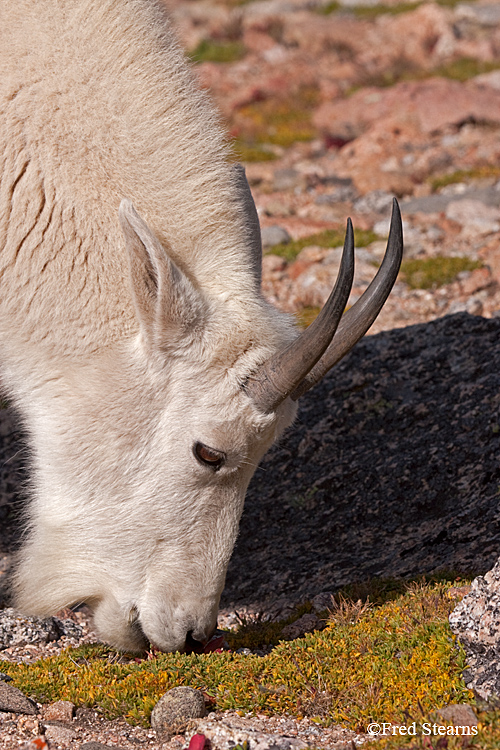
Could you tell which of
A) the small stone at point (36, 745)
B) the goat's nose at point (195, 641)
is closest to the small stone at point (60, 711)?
the small stone at point (36, 745)

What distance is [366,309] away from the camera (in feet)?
13.2

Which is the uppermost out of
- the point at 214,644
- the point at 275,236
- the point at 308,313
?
the point at 214,644

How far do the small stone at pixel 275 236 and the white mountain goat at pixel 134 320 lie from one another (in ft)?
24.7

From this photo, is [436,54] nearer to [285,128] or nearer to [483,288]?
[285,128]

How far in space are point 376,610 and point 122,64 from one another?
3143mm

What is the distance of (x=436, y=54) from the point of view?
94.9 ft

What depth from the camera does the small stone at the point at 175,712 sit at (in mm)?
3609

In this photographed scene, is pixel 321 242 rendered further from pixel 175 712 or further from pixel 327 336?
pixel 175 712

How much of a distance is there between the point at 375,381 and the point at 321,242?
4.69m

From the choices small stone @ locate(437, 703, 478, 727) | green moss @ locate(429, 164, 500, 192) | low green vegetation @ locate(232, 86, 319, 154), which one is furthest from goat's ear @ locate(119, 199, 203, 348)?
low green vegetation @ locate(232, 86, 319, 154)

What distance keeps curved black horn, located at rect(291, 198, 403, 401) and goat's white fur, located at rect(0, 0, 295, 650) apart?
26 cm

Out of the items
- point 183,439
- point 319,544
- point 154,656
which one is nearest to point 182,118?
point 183,439

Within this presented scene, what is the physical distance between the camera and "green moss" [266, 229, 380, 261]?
11.2m

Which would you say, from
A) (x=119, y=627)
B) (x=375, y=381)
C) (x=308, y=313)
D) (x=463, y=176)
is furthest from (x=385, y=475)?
(x=463, y=176)
